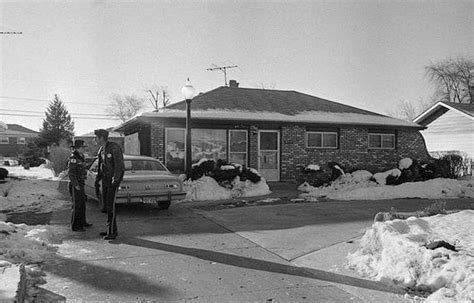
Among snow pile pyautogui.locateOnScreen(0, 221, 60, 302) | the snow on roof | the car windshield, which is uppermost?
the snow on roof

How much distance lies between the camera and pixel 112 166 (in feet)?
21.1

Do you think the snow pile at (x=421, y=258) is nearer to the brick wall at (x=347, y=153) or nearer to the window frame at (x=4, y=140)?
the brick wall at (x=347, y=153)

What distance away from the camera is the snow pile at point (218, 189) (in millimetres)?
11555

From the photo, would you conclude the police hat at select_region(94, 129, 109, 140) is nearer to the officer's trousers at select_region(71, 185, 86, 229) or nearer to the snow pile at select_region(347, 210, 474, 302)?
the officer's trousers at select_region(71, 185, 86, 229)

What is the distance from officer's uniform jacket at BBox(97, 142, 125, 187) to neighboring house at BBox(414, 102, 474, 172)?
20600 millimetres

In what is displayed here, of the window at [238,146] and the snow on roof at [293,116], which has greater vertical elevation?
the snow on roof at [293,116]

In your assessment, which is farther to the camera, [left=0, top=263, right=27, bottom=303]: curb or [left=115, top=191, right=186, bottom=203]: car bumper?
[left=115, top=191, right=186, bottom=203]: car bumper

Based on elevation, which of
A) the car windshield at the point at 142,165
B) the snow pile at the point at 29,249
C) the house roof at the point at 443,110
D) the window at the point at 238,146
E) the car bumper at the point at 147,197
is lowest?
the snow pile at the point at 29,249

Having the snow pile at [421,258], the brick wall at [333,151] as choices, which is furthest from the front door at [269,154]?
the snow pile at [421,258]

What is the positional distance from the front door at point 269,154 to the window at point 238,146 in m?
0.67

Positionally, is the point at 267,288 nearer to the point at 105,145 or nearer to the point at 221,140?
the point at 105,145

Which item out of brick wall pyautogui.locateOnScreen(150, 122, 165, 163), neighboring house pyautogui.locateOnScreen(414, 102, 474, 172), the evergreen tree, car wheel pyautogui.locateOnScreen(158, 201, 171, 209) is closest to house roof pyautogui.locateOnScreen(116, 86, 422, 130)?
brick wall pyautogui.locateOnScreen(150, 122, 165, 163)

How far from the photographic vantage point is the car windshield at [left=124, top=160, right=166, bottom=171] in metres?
9.77

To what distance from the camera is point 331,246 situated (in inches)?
240
